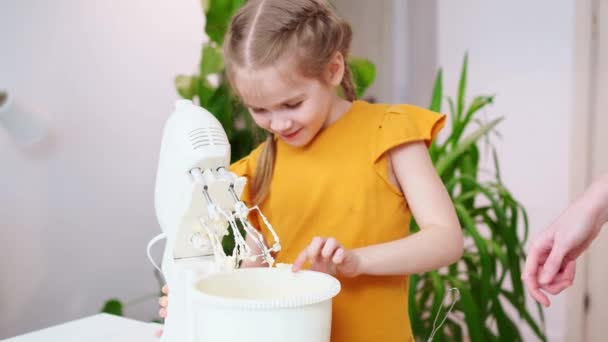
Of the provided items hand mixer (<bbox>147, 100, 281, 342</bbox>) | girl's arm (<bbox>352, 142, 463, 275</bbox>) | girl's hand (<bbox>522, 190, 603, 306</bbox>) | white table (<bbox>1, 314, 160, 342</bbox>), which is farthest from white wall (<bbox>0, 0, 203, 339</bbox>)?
girl's hand (<bbox>522, 190, 603, 306</bbox>)

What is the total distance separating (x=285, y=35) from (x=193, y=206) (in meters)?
0.34

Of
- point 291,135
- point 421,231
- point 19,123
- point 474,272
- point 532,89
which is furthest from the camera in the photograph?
point 532,89

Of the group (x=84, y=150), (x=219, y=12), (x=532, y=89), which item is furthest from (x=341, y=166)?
(x=532, y=89)

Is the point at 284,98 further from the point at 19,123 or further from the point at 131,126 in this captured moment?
the point at 131,126

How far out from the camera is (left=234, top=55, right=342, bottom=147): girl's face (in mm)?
1006

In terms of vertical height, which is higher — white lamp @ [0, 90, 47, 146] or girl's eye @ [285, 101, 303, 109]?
girl's eye @ [285, 101, 303, 109]

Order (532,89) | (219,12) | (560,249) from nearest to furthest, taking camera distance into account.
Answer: (560,249) < (219,12) < (532,89)

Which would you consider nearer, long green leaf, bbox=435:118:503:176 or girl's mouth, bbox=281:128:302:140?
girl's mouth, bbox=281:128:302:140

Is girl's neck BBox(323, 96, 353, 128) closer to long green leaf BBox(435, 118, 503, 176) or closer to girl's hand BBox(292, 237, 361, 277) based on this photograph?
girl's hand BBox(292, 237, 361, 277)

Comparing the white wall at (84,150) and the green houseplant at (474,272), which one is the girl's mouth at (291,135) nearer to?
the green houseplant at (474,272)

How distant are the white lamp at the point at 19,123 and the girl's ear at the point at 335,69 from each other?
966mm

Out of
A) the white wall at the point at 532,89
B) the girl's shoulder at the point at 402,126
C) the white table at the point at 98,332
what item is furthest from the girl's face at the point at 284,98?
the white wall at the point at 532,89

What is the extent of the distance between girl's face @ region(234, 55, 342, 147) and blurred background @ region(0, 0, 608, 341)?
36.0 inches

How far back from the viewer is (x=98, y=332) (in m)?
1.11
